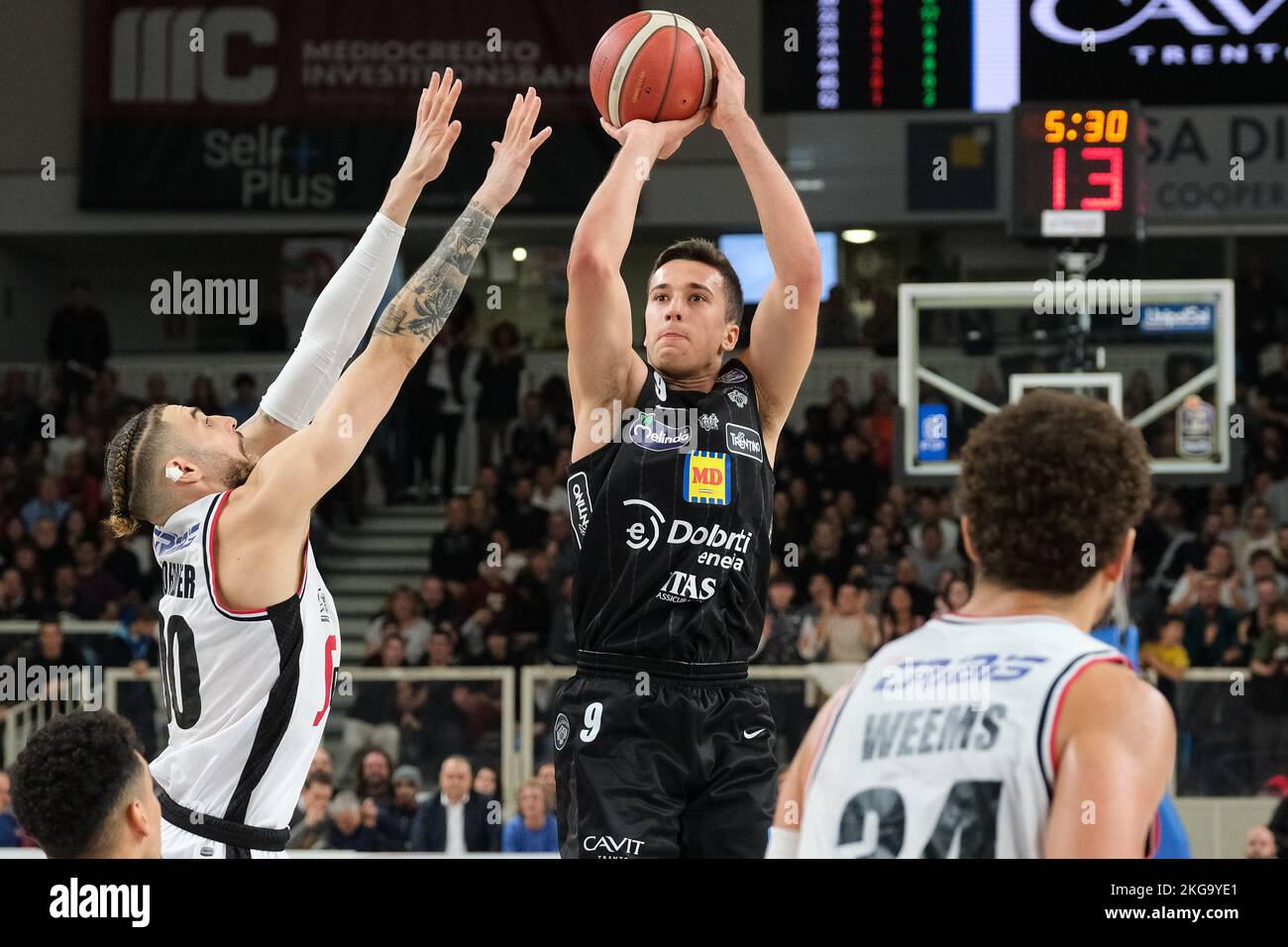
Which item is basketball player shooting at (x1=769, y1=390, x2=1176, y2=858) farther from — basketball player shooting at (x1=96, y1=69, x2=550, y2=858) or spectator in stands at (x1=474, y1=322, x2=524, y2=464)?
spectator in stands at (x1=474, y1=322, x2=524, y2=464)

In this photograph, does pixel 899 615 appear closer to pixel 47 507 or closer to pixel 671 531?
pixel 671 531

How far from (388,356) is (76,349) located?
13.6m

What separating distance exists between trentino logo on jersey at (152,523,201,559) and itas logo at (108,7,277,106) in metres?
13.0

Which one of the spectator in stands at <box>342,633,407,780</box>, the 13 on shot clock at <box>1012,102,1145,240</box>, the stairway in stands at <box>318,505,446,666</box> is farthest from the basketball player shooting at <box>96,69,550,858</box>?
the stairway in stands at <box>318,505,446,666</box>

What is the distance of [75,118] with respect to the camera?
1719 cm

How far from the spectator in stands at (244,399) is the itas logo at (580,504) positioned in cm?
1076

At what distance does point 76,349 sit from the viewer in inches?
670

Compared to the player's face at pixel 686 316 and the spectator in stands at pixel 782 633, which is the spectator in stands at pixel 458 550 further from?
the player's face at pixel 686 316

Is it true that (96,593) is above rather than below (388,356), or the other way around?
below

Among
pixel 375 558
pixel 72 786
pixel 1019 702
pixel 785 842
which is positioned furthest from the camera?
pixel 375 558

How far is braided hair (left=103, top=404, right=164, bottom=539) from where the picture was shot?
4.14 meters

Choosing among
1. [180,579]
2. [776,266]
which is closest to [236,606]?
[180,579]

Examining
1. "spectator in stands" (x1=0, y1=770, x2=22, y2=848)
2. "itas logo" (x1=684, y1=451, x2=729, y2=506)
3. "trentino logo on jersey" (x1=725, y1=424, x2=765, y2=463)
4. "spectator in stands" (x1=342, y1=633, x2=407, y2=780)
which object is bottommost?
"spectator in stands" (x1=0, y1=770, x2=22, y2=848)
